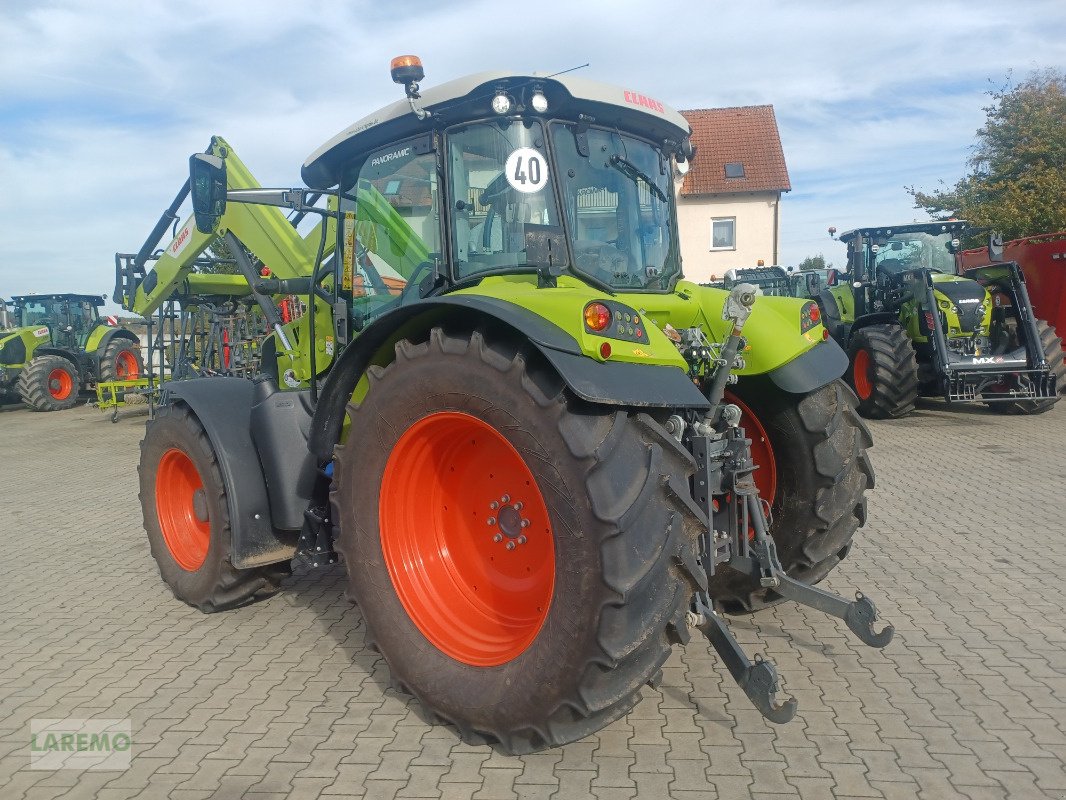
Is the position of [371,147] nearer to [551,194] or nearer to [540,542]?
[551,194]

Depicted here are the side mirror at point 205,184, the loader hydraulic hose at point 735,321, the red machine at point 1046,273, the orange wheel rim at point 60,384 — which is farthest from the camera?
the orange wheel rim at point 60,384

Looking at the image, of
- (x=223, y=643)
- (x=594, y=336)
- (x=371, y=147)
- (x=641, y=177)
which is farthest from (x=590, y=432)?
(x=223, y=643)

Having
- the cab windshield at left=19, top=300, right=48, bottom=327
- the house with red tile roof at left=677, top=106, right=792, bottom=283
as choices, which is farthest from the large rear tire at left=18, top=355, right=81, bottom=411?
the house with red tile roof at left=677, top=106, right=792, bottom=283

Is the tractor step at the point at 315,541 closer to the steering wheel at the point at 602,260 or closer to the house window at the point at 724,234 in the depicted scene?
the steering wheel at the point at 602,260

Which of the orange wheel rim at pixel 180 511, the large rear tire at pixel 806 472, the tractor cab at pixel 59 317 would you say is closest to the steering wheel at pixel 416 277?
the large rear tire at pixel 806 472

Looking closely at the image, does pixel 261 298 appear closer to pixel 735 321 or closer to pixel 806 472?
pixel 735 321

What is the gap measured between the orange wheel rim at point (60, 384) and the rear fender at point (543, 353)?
17562mm

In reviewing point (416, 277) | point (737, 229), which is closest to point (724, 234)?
point (737, 229)

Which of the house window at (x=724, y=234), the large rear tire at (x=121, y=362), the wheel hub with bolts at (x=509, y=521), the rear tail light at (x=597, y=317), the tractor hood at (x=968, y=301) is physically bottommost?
the large rear tire at (x=121, y=362)

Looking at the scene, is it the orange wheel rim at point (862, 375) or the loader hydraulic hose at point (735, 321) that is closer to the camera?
the loader hydraulic hose at point (735, 321)

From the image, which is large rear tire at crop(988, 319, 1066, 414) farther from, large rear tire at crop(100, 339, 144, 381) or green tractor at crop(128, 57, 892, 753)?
large rear tire at crop(100, 339, 144, 381)

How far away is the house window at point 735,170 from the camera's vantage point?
2638 centimetres

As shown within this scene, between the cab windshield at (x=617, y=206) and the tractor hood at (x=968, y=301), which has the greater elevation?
the cab windshield at (x=617, y=206)

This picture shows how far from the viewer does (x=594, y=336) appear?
267 cm
